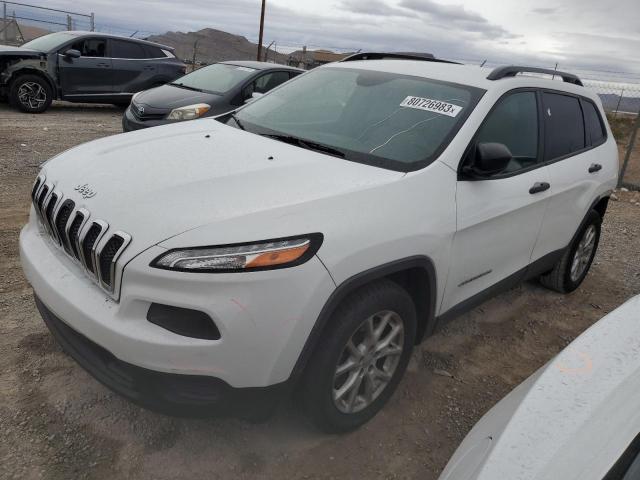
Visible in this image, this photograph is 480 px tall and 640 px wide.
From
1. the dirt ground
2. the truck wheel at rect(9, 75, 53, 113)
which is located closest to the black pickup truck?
the truck wheel at rect(9, 75, 53, 113)

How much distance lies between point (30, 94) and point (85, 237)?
9.24 meters

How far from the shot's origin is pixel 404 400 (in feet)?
9.58

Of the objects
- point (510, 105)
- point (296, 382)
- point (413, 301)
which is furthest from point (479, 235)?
point (296, 382)

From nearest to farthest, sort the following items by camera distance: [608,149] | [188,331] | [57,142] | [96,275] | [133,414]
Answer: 1. [188,331]
2. [96,275]
3. [133,414]
4. [608,149]
5. [57,142]

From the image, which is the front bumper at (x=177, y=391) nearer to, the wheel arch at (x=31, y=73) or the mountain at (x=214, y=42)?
the wheel arch at (x=31, y=73)

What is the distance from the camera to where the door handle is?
3215mm

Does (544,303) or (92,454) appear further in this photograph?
(544,303)

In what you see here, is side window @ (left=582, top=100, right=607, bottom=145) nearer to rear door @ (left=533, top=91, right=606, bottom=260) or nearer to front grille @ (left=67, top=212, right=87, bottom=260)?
rear door @ (left=533, top=91, right=606, bottom=260)

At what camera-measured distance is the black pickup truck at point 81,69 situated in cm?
968

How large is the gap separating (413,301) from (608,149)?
2.66 metres

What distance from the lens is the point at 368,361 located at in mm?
2463

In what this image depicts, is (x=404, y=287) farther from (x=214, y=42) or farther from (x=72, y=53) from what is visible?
(x=214, y=42)

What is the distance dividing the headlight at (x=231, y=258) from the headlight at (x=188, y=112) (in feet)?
17.4

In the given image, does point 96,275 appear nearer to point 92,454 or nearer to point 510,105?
point 92,454
